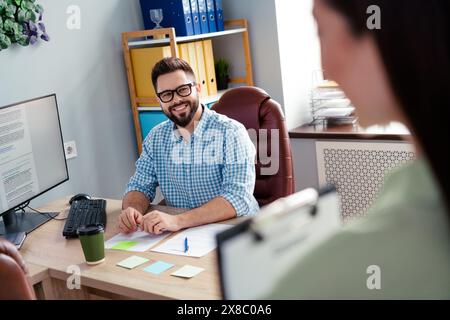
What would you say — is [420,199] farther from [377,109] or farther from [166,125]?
[166,125]

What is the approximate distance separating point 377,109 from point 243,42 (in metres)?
3.11

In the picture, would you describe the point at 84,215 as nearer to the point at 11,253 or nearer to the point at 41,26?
the point at 41,26

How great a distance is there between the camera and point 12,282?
30.4 inches

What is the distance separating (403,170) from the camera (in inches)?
14.4

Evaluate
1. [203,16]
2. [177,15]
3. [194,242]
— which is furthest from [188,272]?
[203,16]

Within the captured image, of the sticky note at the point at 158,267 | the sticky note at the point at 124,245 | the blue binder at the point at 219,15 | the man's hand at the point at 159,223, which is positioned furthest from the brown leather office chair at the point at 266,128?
the blue binder at the point at 219,15

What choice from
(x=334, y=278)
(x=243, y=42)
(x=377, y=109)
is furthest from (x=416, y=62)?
(x=243, y=42)

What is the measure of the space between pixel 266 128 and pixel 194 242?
2.57 feet

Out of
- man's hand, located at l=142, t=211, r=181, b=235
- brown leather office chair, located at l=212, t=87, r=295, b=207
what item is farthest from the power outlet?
man's hand, located at l=142, t=211, r=181, b=235

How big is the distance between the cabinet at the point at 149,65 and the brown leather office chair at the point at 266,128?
2.13 ft

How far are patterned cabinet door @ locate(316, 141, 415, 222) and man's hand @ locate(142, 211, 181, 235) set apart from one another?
Answer: 1.47m

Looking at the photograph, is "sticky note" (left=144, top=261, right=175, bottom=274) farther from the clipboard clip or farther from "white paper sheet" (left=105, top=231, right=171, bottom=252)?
the clipboard clip

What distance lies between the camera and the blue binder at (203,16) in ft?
10.2

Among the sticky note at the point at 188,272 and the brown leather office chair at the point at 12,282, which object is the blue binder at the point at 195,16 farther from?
the brown leather office chair at the point at 12,282
